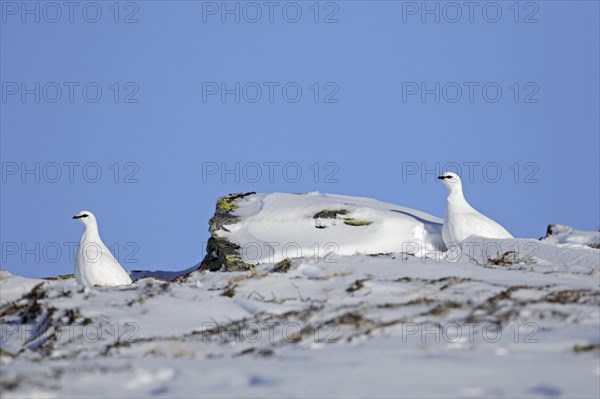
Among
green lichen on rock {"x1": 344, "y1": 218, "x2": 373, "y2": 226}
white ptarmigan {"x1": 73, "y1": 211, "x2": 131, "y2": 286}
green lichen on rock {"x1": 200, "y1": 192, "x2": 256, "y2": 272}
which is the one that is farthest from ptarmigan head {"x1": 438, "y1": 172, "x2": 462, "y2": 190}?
white ptarmigan {"x1": 73, "y1": 211, "x2": 131, "y2": 286}

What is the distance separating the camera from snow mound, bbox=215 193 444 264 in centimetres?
1399

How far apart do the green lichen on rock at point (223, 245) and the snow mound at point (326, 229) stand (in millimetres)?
118

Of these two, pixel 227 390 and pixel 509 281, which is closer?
pixel 227 390

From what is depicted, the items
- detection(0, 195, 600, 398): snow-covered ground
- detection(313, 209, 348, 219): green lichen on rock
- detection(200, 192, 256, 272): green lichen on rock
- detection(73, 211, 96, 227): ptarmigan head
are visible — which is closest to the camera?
detection(0, 195, 600, 398): snow-covered ground

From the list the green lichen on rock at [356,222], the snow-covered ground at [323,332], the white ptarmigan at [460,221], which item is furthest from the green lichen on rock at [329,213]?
the snow-covered ground at [323,332]

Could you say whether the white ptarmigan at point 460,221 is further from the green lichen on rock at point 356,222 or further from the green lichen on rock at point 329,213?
the green lichen on rock at point 329,213

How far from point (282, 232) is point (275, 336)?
8.76m

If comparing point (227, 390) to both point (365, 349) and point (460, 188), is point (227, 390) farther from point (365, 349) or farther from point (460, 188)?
point (460, 188)

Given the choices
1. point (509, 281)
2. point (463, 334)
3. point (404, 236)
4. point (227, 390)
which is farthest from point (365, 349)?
point (404, 236)

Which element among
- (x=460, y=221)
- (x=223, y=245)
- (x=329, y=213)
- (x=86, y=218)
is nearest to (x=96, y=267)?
(x=86, y=218)

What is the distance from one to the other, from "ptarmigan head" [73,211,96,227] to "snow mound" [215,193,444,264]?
252 centimetres

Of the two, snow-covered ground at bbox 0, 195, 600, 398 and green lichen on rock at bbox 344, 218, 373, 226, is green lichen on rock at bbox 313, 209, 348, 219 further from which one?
snow-covered ground at bbox 0, 195, 600, 398

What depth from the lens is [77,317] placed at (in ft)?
22.5

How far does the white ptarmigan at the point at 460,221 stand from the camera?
13.9 m
